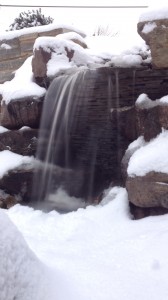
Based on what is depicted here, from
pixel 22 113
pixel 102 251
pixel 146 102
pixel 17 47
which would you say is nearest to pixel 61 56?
pixel 22 113

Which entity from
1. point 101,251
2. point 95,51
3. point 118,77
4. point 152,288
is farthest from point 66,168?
point 152,288

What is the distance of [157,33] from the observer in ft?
16.4

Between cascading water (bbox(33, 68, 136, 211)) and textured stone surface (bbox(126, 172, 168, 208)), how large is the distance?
170 cm

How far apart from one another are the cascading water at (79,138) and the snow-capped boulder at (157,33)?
818mm

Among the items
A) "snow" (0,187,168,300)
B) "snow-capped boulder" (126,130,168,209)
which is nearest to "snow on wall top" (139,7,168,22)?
"snow-capped boulder" (126,130,168,209)

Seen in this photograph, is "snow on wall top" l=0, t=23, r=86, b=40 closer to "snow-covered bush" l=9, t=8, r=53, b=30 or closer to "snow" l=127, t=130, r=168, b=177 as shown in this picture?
"snow-covered bush" l=9, t=8, r=53, b=30

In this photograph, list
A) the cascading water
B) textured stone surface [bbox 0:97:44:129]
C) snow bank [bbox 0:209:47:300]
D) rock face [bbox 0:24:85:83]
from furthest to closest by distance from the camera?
rock face [bbox 0:24:85:83]
textured stone surface [bbox 0:97:44:129]
the cascading water
snow bank [bbox 0:209:47:300]

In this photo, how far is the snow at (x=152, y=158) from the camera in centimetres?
406

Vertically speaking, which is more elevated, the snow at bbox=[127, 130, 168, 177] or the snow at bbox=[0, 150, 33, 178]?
the snow at bbox=[127, 130, 168, 177]

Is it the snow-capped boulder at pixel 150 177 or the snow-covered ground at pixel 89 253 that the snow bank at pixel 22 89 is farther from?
the snow-capped boulder at pixel 150 177

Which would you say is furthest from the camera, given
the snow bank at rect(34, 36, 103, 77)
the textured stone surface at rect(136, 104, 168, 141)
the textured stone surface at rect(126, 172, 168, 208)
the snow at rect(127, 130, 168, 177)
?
the snow bank at rect(34, 36, 103, 77)

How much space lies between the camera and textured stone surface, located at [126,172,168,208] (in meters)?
3.96

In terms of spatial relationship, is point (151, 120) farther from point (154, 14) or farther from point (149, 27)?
point (154, 14)

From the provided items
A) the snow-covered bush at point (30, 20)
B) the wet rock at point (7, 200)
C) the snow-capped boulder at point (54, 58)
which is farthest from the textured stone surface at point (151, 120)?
the snow-covered bush at point (30, 20)
